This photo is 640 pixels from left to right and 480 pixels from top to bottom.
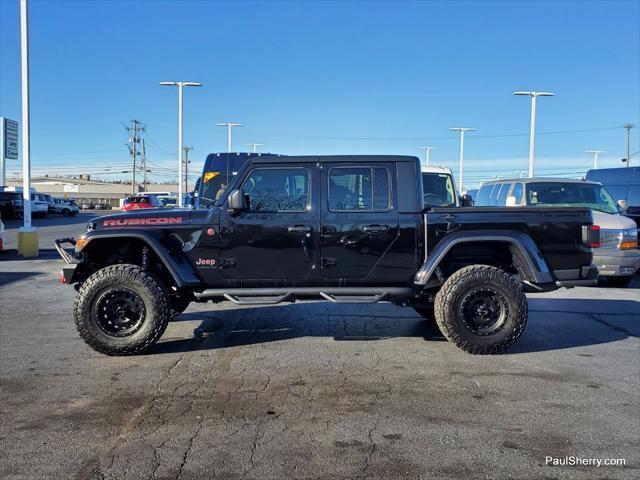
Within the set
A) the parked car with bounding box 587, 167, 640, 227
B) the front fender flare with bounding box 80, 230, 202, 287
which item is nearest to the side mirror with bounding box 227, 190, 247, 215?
the front fender flare with bounding box 80, 230, 202, 287

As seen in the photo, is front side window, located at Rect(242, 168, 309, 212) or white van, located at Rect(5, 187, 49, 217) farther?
white van, located at Rect(5, 187, 49, 217)

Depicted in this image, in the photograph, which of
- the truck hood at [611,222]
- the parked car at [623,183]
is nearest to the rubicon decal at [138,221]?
the truck hood at [611,222]

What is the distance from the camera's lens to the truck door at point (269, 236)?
19.7 feet

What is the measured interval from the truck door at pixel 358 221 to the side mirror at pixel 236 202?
0.86 metres

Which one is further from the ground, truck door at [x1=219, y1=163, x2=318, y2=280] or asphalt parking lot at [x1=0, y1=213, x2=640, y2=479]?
truck door at [x1=219, y1=163, x2=318, y2=280]

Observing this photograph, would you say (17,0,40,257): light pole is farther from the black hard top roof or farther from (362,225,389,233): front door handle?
(362,225,389,233): front door handle

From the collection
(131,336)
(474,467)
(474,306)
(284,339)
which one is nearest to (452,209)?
(474,306)

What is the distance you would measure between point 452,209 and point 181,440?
147 inches

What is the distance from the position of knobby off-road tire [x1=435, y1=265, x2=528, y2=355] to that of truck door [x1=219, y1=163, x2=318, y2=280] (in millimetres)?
1548

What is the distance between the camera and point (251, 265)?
6035 mm

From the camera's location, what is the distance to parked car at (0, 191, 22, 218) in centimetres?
3700

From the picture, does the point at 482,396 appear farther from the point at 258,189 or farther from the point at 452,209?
the point at 258,189

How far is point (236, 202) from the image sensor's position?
5824 mm

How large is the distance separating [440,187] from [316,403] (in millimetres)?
9149
